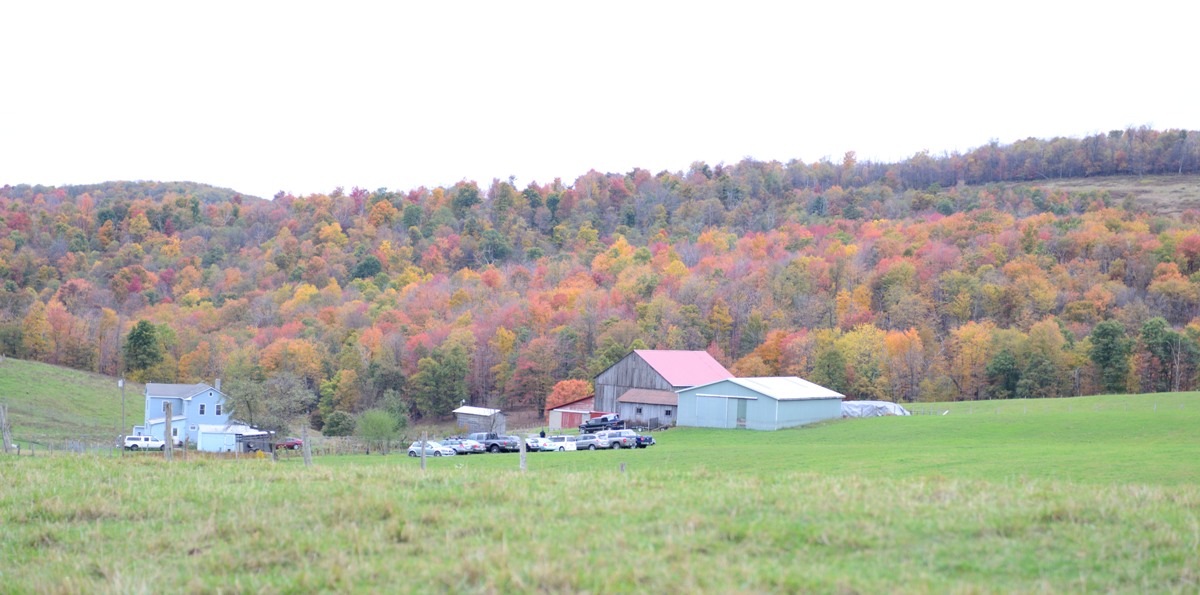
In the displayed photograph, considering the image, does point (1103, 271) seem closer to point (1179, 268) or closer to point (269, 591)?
point (1179, 268)

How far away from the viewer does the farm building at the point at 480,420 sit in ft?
214

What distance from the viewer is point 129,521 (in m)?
11.9

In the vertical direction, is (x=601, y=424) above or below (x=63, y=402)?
below

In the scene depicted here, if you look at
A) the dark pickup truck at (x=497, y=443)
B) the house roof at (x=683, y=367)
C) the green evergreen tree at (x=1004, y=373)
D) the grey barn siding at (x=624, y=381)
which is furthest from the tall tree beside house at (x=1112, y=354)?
the dark pickup truck at (x=497, y=443)

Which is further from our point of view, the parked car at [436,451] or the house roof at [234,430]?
the house roof at [234,430]

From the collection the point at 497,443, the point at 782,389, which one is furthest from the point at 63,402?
the point at 782,389

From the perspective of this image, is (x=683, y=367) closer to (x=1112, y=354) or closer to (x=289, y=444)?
(x=289, y=444)

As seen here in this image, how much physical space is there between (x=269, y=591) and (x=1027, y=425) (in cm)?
3816

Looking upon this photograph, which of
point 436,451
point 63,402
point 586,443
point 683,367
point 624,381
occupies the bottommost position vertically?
point 436,451

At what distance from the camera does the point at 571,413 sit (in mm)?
67562

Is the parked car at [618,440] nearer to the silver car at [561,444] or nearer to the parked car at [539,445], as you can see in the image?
the silver car at [561,444]

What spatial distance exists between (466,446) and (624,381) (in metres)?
21.3

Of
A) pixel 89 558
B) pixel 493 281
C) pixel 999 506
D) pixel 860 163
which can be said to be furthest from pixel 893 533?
pixel 860 163

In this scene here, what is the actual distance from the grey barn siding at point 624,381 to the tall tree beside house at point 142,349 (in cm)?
4589
